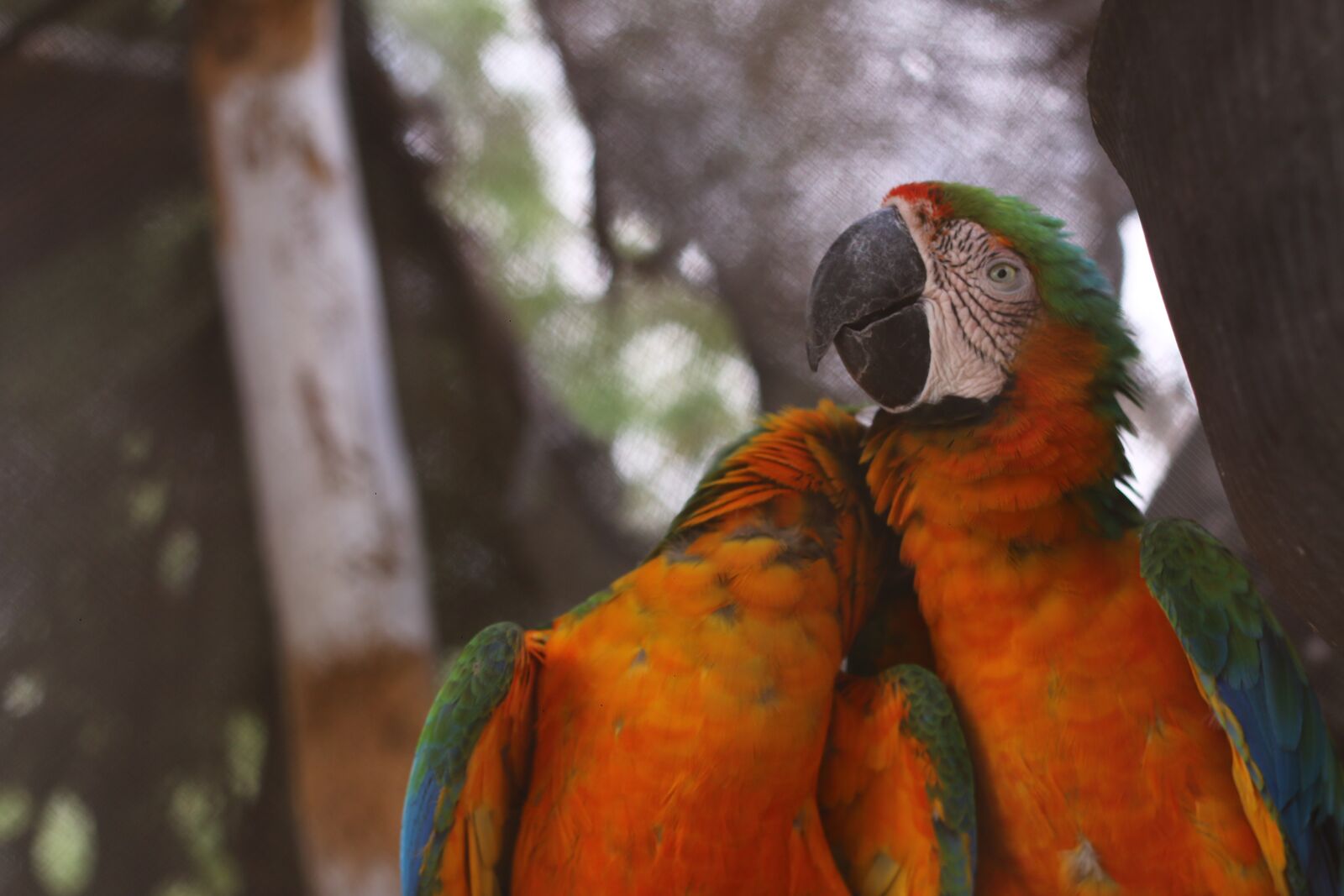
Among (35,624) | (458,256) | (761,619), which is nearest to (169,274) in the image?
(458,256)

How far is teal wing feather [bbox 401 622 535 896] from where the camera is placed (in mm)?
854

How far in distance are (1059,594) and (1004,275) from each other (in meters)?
0.29

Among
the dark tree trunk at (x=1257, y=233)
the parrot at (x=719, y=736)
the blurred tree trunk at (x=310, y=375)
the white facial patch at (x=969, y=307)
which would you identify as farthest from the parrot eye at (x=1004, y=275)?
the blurred tree trunk at (x=310, y=375)

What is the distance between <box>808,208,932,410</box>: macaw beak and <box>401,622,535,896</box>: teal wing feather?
0.43m

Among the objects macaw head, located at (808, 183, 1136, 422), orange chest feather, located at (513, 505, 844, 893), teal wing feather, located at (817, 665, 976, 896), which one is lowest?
teal wing feather, located at (817, 665, 976, 896)

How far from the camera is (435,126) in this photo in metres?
1.61

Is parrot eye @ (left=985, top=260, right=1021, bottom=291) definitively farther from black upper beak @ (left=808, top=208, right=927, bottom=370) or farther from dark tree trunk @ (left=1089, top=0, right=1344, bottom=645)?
dark tree trunk @ (left=1089, top=0, right=1344, bottom=645)

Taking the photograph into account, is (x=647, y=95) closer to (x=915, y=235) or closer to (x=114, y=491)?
(x=915, y=235)

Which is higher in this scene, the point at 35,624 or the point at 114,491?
the point at 114,491

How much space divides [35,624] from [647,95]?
50.9 inches

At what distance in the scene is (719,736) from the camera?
0.82 meters

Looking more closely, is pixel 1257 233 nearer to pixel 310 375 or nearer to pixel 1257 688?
pixel 1257 688

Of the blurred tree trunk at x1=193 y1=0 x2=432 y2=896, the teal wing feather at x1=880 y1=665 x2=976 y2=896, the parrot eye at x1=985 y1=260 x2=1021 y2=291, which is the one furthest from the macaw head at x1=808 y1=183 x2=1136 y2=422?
the blurred tree trunk at x1=193 y1=0 x2=432 y2=896

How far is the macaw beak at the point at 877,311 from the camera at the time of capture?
2.76 feet
